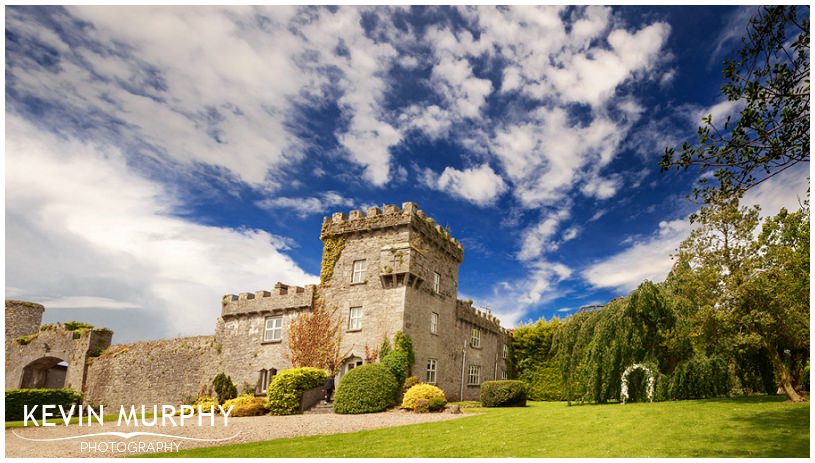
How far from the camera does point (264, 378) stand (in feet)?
89.1

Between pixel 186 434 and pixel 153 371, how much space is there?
1868cm

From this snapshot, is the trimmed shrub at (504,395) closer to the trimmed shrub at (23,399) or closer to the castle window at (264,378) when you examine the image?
the castle window at (264,378)

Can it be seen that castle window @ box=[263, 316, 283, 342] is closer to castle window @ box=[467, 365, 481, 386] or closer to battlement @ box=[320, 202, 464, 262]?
battlement @ box=[320, 202, 464, 262]

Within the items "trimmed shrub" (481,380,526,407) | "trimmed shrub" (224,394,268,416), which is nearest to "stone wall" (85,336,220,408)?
"trimmed shrub" (224,394,268,416)

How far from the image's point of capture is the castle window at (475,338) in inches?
1193

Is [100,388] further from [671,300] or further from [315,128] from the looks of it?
[671,300]

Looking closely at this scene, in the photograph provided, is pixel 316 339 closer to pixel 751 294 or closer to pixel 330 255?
pixel 330 255

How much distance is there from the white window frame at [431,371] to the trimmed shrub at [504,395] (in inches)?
157

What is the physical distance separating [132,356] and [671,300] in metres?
30.9

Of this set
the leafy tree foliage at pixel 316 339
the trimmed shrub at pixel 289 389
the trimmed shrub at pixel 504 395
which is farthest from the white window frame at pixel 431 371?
the trimmed shrub at pixel 289 389

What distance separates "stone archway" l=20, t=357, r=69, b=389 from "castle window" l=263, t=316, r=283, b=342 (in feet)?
56.6

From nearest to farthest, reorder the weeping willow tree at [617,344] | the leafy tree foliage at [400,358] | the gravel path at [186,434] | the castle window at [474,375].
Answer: the gravel path at [186,434] < the weeping willow tree at [617,344] < the leafy tree foliage at [400,358] < the castle window at [474,375]

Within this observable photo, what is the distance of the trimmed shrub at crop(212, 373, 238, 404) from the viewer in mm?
26381

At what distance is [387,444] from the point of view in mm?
11773
